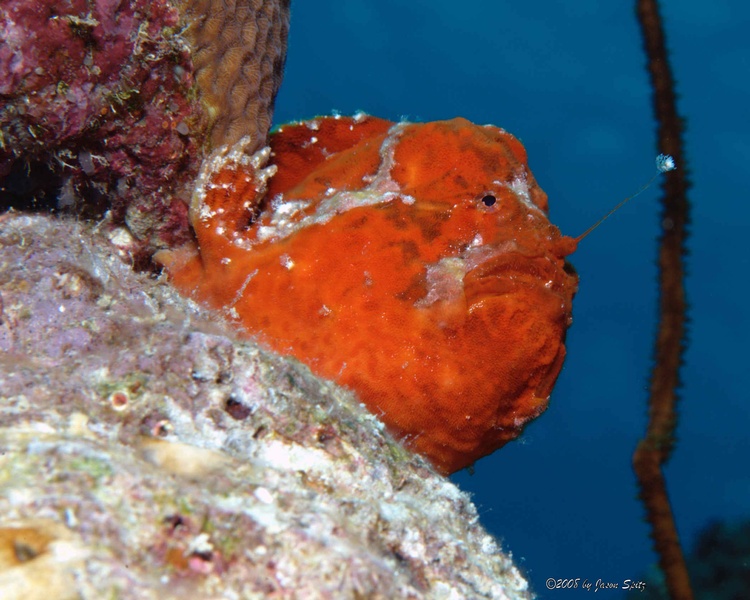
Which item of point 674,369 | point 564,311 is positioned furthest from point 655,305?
point 564,311

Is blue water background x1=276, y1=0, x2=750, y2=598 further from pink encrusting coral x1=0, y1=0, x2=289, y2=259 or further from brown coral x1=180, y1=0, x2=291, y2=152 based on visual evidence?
pink encrusting coral x1=0, y1=0, x2=289, y2=259

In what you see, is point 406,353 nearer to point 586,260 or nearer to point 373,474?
point 373,474

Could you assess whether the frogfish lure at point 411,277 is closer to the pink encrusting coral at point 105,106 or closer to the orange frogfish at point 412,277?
the orange frogfish at point 412,277

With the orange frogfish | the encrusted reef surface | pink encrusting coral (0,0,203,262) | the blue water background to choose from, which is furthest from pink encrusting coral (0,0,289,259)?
the blue water background

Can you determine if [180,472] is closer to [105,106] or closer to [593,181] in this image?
[105,106]

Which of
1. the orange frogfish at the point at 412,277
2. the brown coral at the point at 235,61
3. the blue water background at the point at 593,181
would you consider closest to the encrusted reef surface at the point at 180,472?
the orange frogfish at the point at 412,277
